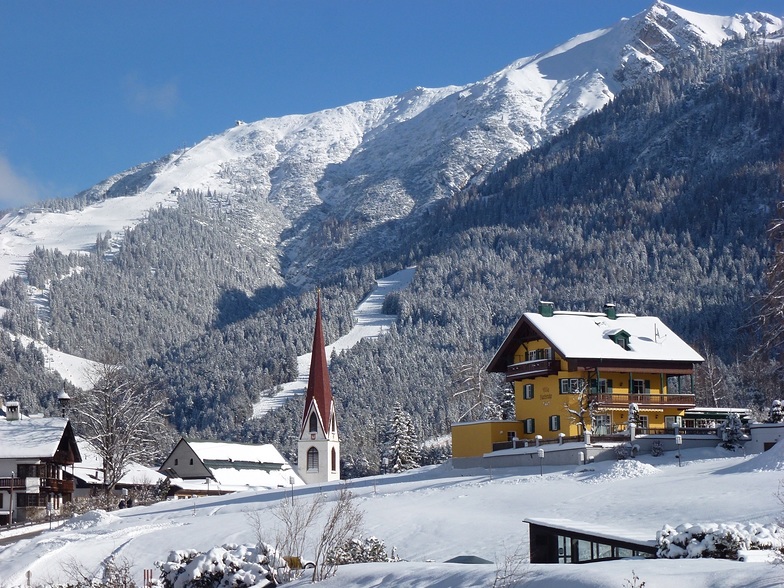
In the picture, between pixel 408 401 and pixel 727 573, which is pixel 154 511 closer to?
pixel 727 573

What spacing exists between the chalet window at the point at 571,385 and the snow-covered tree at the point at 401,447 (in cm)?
3779

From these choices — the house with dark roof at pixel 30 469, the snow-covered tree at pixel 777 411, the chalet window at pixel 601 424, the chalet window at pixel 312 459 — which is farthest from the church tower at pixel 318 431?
the snow-covered tree at pixel 777 411

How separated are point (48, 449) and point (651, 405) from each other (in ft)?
129

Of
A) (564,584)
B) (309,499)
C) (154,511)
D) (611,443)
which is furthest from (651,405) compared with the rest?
(564,584)

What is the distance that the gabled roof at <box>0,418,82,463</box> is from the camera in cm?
8131

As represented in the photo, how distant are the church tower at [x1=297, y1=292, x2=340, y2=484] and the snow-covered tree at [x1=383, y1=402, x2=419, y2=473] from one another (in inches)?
194

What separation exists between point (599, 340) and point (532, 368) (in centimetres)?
378

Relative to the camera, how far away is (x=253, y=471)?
346ft

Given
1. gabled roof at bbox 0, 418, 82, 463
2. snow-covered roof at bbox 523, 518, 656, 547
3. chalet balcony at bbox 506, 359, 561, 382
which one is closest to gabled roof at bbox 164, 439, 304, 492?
gabled roof at bbox 0, 418, 82, 463

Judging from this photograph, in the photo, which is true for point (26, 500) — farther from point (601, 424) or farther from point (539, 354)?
point (601, 424)

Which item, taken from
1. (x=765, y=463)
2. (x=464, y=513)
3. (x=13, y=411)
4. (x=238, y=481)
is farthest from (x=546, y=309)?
(x=238, y=481)

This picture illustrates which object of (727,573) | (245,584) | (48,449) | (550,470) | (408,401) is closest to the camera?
(727,573)

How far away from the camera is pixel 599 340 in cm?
6556

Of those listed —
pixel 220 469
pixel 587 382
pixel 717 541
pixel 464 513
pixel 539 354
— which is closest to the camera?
pixel 717 541
